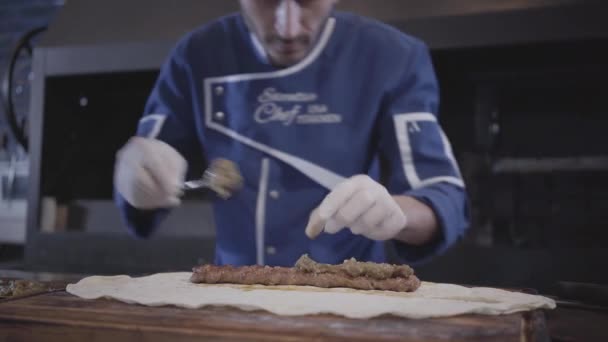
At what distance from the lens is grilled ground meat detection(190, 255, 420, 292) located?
0.99 metres

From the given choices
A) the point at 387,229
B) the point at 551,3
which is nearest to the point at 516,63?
the point at 551,3

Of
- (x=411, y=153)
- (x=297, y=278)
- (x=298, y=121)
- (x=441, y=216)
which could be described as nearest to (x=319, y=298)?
(x=297, y=278)

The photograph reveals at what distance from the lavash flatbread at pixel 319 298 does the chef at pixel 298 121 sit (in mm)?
463

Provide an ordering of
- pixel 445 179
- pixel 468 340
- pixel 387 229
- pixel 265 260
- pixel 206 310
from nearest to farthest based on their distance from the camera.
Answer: pixel 468 340
pixel 206 310
pixel 387 229
pixel 445 179
pixel 265 260

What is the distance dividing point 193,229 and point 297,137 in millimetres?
852

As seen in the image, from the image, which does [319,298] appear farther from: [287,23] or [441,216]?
[287,23]

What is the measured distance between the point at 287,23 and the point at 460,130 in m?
0.92

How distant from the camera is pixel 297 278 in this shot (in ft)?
3.37

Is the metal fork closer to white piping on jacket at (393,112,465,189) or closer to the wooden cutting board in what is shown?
white piping on jacket at (393,112,465,189)

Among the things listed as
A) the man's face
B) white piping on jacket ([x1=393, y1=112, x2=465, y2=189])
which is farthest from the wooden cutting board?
the man's face

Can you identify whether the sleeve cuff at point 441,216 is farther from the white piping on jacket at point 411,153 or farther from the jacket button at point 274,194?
the jacket button at point 274,194

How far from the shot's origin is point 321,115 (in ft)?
5.40

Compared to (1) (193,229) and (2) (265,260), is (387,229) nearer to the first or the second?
(2) (265,260)

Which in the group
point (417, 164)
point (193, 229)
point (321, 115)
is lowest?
point (193, 229)
